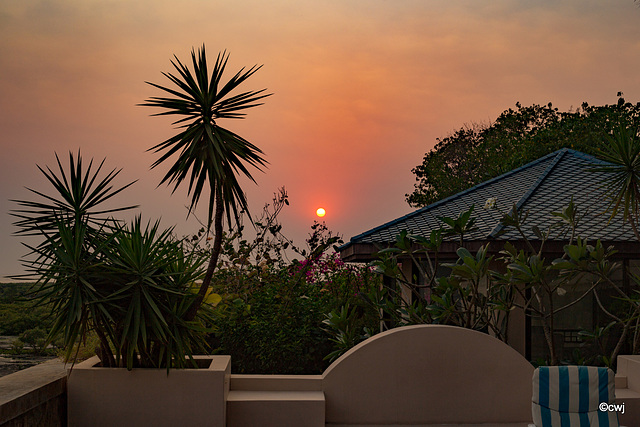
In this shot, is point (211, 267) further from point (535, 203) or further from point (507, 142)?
point (507, 142)

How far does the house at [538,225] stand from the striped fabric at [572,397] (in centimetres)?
370

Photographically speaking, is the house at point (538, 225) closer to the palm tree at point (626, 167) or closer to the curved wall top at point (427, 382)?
the palm tree at point (626, 167)

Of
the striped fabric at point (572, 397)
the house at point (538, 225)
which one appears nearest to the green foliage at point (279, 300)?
the house at point (538, 225)

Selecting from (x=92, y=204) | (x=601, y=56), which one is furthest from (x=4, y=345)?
(x=601, y=56)

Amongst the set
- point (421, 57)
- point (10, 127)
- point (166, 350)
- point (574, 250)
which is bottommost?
point (166, 350)

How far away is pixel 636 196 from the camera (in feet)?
33.8

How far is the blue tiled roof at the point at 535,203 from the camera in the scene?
37.6 ft

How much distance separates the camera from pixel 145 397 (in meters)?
7.66

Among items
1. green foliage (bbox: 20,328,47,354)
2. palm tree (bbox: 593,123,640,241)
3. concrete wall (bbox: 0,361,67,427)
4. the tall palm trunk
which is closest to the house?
palm tree (bbox: 593,123,640,241)

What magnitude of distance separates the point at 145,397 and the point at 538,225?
7229 millimetres

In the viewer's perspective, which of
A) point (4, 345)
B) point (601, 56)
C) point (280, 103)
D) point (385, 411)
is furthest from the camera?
point (601, 56)

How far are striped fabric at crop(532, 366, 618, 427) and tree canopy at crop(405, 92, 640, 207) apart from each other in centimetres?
2237

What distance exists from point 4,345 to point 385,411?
970 cm

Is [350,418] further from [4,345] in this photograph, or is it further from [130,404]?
[4,345]
